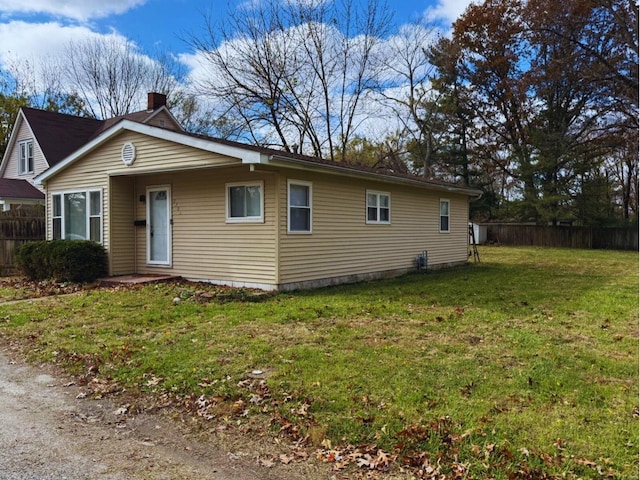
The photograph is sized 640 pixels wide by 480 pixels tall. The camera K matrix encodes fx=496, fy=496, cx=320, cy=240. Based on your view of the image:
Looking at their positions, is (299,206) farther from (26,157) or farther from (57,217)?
(26,157)

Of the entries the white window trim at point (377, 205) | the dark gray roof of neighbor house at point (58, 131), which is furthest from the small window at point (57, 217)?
the dark gray roof of neighbor house at point (58, 131)

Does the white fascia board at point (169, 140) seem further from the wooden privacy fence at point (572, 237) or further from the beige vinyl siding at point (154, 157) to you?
the wooden privacy fence at point (572, 237)

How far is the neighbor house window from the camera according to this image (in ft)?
38.8

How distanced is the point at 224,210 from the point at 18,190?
47.8 feet

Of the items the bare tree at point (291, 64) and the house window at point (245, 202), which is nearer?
the house window at point (245, 202)

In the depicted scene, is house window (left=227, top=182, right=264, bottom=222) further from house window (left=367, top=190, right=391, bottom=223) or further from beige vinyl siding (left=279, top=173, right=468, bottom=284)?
house window (left=367, top=190, right=391, bottom=223)

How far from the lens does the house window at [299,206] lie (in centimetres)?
1000

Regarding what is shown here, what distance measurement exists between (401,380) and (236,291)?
5.54 metres

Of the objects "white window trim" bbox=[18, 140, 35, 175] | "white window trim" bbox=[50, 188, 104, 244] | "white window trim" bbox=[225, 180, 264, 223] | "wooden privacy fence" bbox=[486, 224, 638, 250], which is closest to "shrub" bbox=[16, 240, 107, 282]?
"white window trim" bbox=[50, 188, 104, 244]

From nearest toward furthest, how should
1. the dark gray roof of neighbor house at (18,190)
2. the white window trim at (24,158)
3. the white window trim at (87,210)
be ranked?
the white window trim at (87,210) < the dark gray roof of neighbor house at (18,190) < the white window trim at (24,158)

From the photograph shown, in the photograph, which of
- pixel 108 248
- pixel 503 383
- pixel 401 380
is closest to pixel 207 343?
pixel 401 380

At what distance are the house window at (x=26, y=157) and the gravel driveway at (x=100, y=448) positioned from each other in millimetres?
20471

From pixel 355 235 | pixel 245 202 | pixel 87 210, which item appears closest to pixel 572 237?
pixel 355 235

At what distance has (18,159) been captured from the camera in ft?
72.9
